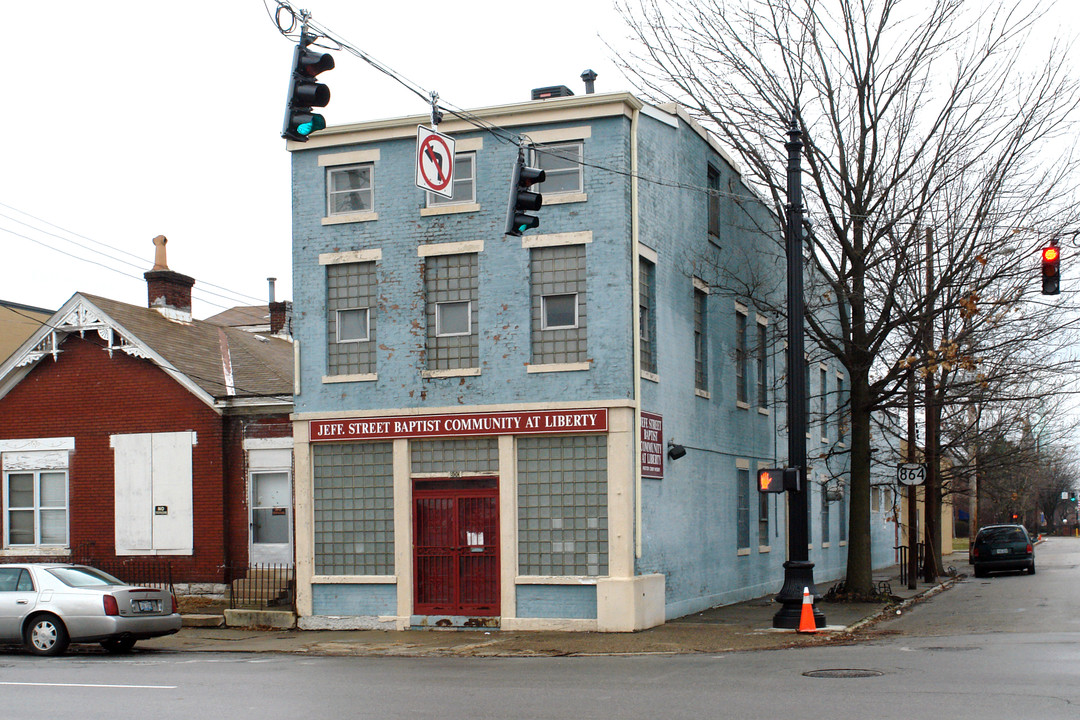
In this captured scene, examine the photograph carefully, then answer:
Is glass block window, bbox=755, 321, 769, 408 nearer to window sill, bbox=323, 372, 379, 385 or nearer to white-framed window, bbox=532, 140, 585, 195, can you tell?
white-framed window, bbox=532, 140, 585, 195

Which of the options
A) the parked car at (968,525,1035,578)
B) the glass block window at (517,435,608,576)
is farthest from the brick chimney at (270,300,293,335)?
the parked car at (968,525,1035,578)

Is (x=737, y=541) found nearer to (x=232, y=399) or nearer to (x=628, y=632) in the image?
(x=628, y=632)

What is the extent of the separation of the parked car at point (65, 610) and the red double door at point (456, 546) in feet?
14.6

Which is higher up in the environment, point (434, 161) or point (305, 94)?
point (434, 161)

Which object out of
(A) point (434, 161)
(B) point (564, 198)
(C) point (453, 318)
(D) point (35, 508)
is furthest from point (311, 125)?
(D) point (35, 508)

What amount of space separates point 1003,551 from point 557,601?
22.1m

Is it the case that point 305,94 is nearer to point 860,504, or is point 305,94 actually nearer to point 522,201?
point 522,201

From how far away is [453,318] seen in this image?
20.4 metres

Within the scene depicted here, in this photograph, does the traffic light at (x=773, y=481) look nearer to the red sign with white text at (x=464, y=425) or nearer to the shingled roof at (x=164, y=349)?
the red sign with white text at (x=464, y=425)

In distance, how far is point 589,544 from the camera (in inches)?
750

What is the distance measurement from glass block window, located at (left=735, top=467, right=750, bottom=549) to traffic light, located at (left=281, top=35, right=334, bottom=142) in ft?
53.0

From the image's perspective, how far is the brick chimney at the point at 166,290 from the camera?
26734 mm

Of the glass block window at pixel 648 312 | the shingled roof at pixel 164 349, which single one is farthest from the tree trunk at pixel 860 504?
the shingled roof at pixel 164 349

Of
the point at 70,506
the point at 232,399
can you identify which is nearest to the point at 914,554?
the point at 232,399
